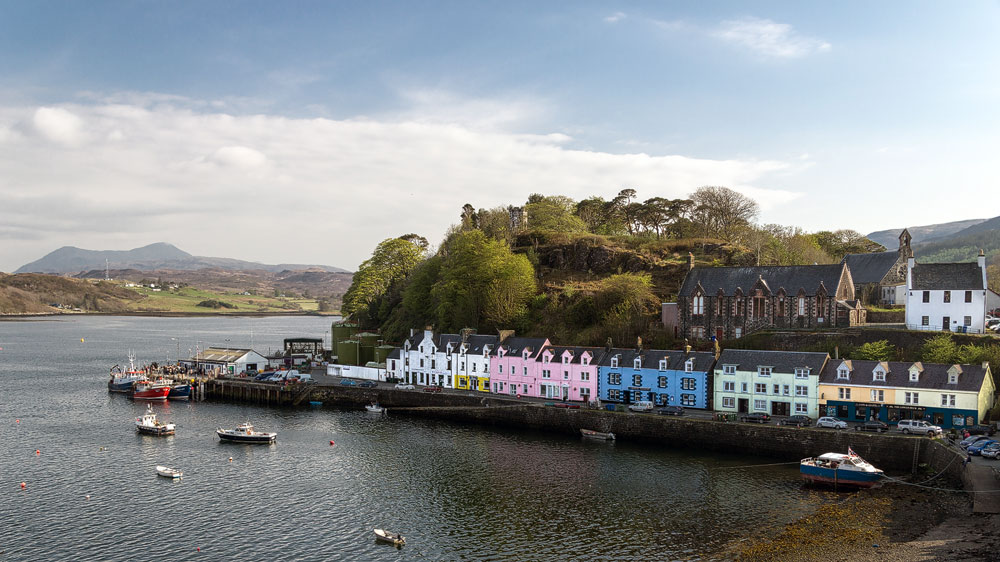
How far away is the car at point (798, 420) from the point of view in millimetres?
50344

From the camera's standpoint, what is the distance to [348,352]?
90250 millimetres

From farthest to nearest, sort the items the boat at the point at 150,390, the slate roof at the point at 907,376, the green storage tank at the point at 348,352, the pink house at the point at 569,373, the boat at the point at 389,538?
the green storage tank at the point at 348,352
the boat at the point at 150,390
the pink house at the point at 569,373
the slate roof at the point at 907,376
the boat at the point at 389,538

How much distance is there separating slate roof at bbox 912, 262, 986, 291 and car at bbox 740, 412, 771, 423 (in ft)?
72.6

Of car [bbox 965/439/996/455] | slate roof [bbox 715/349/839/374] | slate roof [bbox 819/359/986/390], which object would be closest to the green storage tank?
slate roof [bbox 715/349/839/374]

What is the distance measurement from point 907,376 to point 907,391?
122 cm

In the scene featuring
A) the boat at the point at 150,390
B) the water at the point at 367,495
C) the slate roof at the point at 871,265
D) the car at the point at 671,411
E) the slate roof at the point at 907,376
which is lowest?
the water at the point at 367,495

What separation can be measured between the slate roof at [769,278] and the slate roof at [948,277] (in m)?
6.56

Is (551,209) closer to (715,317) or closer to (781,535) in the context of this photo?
(715,317)

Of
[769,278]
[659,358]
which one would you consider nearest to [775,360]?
[659,358]

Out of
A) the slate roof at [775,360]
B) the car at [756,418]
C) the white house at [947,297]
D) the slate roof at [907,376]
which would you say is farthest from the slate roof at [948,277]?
the car at [756,418]

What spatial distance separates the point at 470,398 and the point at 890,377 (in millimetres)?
35265

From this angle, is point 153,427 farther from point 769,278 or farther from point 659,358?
point 769,278

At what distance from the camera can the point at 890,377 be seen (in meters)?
51.1

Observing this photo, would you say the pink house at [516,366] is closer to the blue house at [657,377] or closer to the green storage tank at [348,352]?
the blue house at [657,377]
